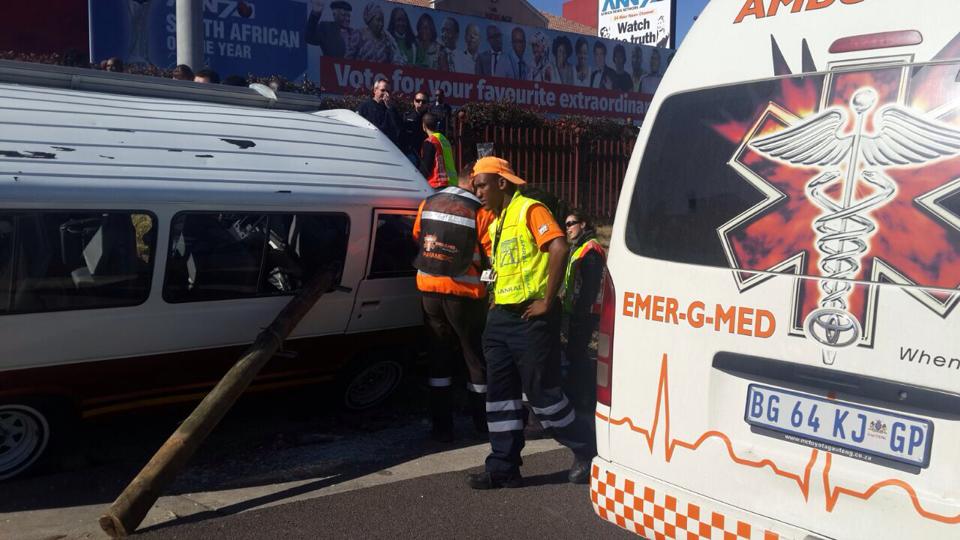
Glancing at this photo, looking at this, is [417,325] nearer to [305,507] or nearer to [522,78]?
[305,507]

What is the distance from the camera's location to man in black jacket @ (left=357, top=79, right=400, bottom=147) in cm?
913

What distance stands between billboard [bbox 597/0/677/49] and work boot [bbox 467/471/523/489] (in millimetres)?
23815

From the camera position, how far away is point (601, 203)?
1541 cm

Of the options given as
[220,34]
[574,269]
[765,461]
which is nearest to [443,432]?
[574,269]

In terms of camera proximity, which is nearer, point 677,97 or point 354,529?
point 677,97

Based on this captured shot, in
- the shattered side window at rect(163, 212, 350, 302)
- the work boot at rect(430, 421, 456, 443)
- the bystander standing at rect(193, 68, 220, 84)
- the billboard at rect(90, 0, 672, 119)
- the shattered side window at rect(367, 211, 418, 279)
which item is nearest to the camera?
the shattered side window at rect(163, 212, 350, 302)

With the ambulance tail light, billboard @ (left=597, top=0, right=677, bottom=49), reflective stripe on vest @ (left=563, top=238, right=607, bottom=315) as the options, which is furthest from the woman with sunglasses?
billboard @ (left=597, top=0, right=677, bottom=49)

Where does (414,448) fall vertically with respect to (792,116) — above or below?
below

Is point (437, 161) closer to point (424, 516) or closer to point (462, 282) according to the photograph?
point (462, 282)

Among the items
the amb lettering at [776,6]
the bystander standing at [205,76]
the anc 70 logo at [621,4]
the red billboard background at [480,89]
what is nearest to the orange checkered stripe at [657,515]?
the amb lettering at [776,6]

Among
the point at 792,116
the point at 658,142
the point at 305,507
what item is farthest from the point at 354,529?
the point at 792,116

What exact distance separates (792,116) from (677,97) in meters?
0.52

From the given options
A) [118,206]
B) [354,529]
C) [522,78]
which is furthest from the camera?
[522,78]

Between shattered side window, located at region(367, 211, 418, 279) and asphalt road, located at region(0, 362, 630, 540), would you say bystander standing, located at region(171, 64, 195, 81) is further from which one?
asphalt road, located at region(0, 362, 630, 540)
